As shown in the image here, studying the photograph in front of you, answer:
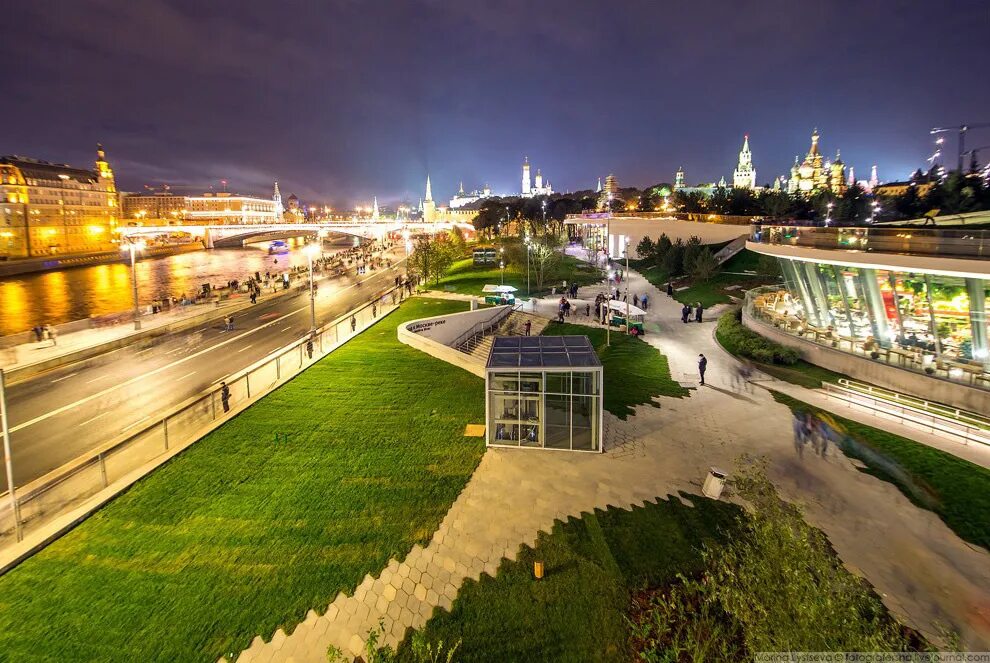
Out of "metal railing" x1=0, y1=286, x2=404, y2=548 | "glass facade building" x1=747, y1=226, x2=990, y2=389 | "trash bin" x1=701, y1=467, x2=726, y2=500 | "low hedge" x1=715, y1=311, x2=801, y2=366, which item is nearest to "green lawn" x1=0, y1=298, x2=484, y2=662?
"metal railing" x1=0, y1=286, x2=404, y2=548

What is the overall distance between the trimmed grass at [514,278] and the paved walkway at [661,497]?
3110 centimetres

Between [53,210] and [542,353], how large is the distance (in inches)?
5261

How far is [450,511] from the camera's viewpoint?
38.8 ft

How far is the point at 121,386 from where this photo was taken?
69.7 ft

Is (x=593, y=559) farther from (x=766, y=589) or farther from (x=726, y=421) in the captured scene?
(x=726, y=421)

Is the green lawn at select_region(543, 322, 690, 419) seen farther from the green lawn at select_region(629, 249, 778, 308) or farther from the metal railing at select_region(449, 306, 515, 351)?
the green lawn at select_region(629, 249, 778, 308)

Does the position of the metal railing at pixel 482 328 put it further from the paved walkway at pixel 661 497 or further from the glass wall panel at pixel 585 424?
the glass wall panel at pixel 585 424

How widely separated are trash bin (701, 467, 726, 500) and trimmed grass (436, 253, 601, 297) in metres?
34.3

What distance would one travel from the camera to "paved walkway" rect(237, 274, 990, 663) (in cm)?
865

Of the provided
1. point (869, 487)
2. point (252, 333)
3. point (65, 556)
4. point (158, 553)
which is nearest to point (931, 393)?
point (869, 487)

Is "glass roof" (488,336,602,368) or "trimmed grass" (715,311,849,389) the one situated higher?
"glass roof" (488,336,602,368)

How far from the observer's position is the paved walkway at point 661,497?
8648 mm

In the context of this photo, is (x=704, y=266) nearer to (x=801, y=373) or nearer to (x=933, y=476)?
(x=801, y=373)

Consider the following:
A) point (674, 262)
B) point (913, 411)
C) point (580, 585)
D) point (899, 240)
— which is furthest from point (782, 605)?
point (674, 262)
